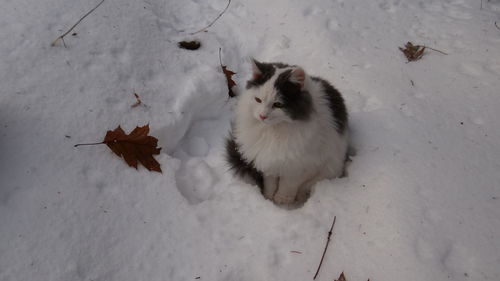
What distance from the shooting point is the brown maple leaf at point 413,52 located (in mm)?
3092

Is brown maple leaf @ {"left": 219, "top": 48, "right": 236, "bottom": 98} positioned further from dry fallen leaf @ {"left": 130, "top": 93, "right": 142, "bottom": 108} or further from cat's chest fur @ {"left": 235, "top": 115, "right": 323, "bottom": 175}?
cat's chest fur @ {"left": 235, "top": 115, "right": 323, "bottom": 175}

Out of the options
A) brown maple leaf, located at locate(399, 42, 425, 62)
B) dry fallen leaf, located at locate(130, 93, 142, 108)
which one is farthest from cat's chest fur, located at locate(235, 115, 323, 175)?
brown maple leaf, located at locate(399, 42, 425, 62)

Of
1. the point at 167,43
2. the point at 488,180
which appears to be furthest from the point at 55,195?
the point at 488,180

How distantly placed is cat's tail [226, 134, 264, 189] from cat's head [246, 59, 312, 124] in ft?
1.63

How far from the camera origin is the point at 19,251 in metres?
1.68

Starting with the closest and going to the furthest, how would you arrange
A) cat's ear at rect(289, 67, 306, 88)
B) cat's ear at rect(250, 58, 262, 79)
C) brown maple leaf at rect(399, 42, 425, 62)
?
cat's ear at rect(289, 67, 306, 88)
cat's ear at rect(250, 58, 262, 79)
brown maple leaf at rect(399, 42, 425, 62)

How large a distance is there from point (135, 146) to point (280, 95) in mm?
1072

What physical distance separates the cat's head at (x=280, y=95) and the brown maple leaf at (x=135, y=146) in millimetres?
835

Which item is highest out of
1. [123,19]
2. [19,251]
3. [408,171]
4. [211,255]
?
[123,19]

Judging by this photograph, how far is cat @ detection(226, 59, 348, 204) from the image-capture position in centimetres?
179

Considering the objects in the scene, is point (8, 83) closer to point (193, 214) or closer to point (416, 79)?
point (193, 214)

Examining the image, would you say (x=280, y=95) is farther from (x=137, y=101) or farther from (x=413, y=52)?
(x=413, y=52)

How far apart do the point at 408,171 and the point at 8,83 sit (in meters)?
2.63

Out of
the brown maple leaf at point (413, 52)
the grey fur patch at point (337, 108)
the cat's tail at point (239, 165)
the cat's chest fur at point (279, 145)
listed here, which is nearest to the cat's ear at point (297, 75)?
the cat's chest fur at point (279, 145)
